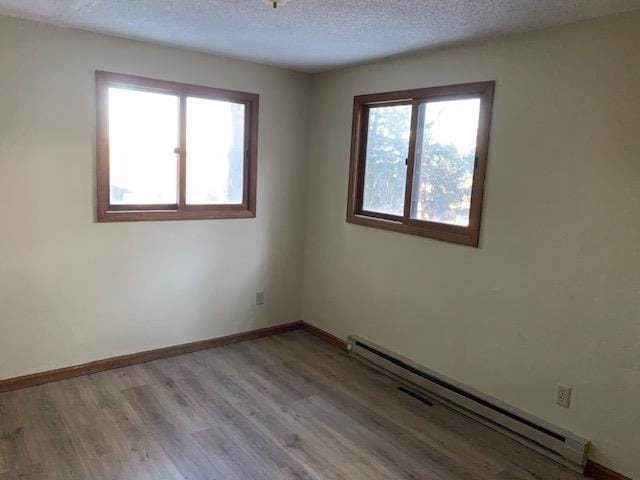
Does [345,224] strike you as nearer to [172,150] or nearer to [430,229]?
[430,229]

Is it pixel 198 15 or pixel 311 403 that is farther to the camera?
pixel 311 403

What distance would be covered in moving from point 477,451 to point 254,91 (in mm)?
3031

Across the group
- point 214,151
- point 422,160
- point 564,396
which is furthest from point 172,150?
point 564,396

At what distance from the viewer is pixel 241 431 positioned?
2.76m

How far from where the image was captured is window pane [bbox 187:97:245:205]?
12.1 feet

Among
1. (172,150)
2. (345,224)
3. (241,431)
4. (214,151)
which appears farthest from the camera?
(345,224)

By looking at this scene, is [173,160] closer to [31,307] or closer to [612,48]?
[31,307]

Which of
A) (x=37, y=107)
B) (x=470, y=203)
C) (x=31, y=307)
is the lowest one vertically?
(x=31, y=307)

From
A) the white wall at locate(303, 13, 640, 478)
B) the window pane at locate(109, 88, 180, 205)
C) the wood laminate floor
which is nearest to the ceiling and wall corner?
the white wall at locate(303, 13, 640, 478)

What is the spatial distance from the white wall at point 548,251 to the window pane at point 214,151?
1.23 meters

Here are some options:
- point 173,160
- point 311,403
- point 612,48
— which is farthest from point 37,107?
point 612,48

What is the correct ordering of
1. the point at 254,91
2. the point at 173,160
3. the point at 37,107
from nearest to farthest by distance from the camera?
the point at 37,107, the point at 173,160, the point at 254,91

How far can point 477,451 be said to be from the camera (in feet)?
8.82

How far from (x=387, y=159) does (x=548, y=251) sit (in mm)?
1423
